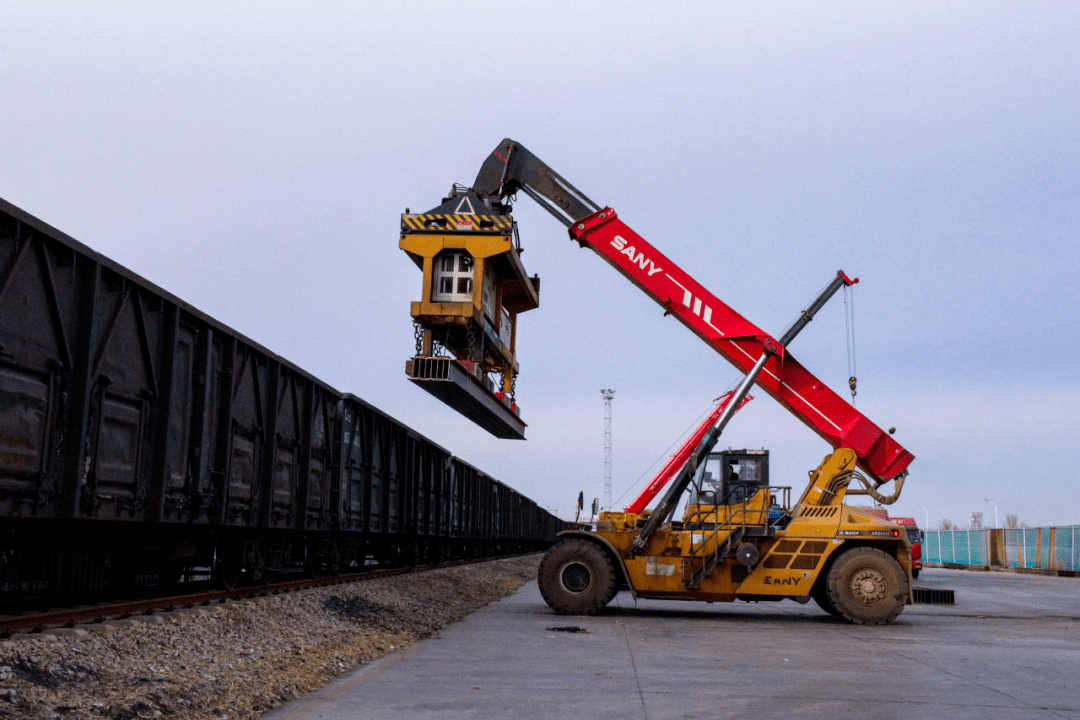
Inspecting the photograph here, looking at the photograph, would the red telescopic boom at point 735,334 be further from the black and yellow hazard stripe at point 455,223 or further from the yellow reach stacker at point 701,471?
the black and yellow hazard stripe at point 455,223

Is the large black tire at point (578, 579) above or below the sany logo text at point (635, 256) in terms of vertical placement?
below

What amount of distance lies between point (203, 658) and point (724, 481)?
9050 mm

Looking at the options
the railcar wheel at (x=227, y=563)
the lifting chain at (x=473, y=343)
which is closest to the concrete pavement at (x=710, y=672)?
the railcar wheel at (x=227, y=563)

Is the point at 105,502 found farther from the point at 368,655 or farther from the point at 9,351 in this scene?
the point at 368,655

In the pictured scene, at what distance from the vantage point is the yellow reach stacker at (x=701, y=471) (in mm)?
12273

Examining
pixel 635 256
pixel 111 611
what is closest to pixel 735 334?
pixel 635 256

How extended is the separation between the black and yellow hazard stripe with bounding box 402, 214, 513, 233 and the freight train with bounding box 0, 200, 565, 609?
9.90 ft

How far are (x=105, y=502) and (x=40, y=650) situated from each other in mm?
1869

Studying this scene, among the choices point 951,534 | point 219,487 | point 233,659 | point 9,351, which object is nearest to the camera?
point 9,351

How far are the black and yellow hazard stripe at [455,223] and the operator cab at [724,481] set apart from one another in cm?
504

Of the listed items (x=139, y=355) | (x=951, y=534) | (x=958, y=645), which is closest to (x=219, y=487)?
(x=139, y=355)

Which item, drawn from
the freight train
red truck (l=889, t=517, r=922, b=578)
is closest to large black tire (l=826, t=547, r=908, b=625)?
the freight train

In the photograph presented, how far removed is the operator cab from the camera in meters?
12.6

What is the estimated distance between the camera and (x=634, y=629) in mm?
10898
